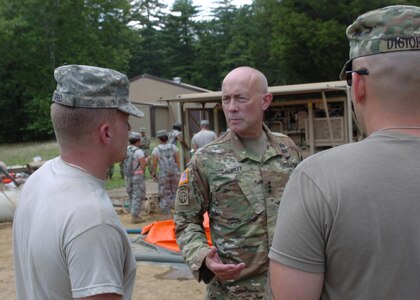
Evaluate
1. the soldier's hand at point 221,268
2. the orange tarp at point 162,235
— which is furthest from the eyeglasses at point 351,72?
the orange tarp at point 162,235

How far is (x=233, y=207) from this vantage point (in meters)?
2.74

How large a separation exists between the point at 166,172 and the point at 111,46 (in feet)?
109

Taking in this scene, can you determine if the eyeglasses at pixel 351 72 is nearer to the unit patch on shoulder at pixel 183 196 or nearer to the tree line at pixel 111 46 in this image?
the unit patch on shoulder at pixel 183 196

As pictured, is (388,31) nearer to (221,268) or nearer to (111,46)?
(221,268)

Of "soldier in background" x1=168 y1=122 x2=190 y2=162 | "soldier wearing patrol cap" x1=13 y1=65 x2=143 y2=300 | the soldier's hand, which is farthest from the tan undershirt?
"soldier in background" x1=168 y1=122 x2=190 y2=162

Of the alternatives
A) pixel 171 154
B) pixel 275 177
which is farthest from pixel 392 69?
pixel 171 154

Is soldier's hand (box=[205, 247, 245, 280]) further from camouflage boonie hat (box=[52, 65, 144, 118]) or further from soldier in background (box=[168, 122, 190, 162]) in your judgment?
soldier in background (box=[168, 122, 190, 162])

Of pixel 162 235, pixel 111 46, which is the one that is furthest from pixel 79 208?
pixel 111 46

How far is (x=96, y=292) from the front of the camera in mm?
1498

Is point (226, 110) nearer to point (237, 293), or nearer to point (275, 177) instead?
point (275, 177)

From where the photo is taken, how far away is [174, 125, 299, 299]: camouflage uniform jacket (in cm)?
268

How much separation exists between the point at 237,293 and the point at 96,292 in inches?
51.4

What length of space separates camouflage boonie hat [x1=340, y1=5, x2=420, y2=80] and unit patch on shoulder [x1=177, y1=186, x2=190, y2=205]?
1.52m

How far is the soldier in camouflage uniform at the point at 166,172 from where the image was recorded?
10414 mm
